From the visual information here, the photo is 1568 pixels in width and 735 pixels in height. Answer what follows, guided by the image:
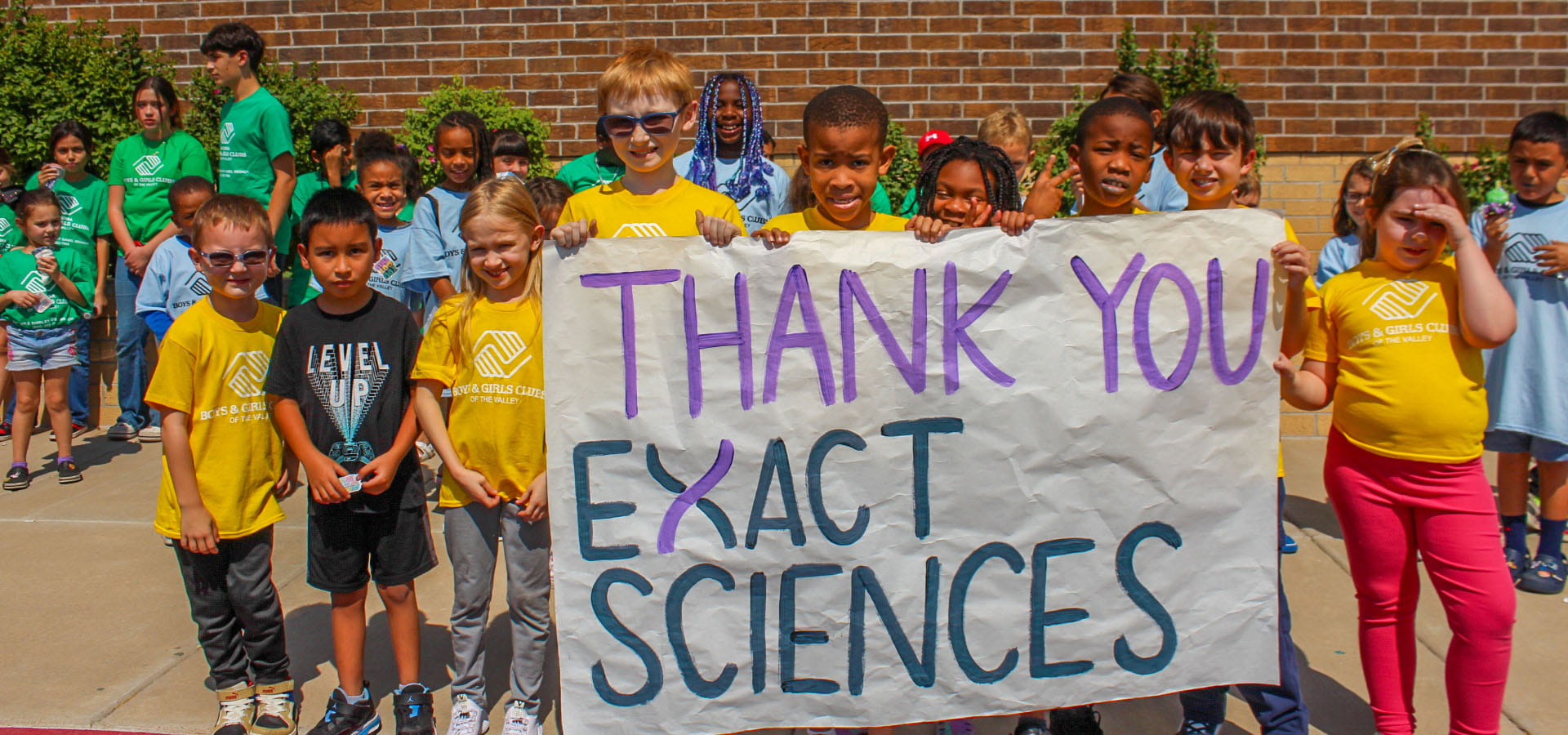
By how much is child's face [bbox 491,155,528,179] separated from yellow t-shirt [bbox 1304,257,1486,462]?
4121mm

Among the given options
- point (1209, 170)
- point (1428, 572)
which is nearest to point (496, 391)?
point (1209, 170)

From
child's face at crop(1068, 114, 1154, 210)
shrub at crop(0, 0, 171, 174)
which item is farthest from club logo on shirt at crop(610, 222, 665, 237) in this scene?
shrub at crop(0, 0, 171, 174)

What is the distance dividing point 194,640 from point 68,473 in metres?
2.47

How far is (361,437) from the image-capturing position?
9.88ft

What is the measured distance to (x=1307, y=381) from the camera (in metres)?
2.84

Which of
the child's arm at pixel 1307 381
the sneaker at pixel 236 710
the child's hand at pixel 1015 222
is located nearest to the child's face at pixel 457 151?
the sneaker at pixel 236 710

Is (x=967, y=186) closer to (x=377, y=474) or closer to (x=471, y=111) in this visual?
(x=377, y=474)

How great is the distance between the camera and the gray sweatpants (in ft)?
9.86

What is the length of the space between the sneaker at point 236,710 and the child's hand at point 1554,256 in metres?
4.38

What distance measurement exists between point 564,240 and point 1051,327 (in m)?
1.17

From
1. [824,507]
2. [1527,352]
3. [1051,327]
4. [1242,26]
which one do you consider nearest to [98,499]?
Result: [824,507]

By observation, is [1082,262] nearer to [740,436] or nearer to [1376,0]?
[740,436]

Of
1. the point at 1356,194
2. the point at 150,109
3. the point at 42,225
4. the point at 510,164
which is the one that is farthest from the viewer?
the point at 150,109

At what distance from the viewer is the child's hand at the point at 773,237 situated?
8.70 feet
